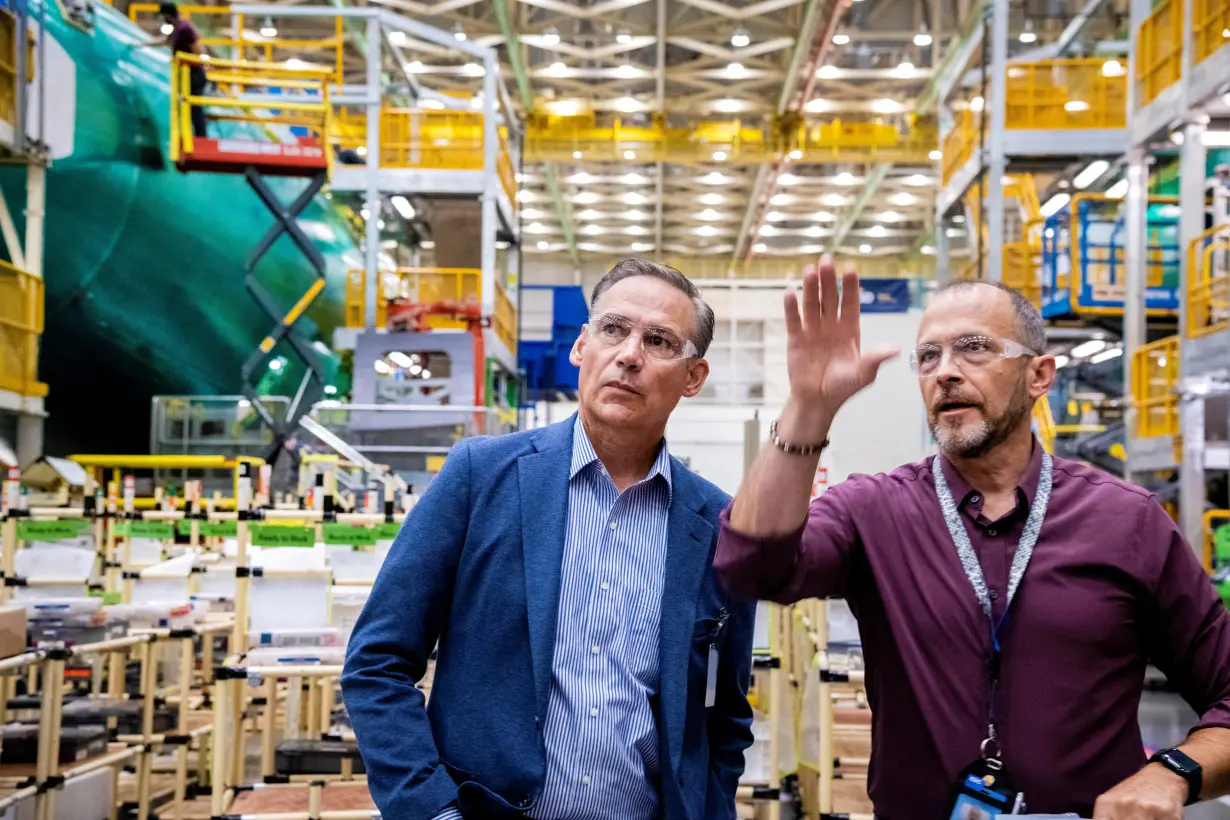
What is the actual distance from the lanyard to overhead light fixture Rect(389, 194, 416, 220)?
699 inches

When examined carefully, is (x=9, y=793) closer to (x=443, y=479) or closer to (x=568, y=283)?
(x=443, y=479)

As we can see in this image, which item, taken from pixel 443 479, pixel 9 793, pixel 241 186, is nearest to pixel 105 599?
pixel 9 793

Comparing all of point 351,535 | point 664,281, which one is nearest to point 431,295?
point 351,535

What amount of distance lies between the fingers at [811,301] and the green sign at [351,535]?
426 cm

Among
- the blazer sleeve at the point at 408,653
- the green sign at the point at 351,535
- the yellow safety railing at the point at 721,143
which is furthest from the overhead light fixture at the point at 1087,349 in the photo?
the blazer sleeve at the point at 408,653

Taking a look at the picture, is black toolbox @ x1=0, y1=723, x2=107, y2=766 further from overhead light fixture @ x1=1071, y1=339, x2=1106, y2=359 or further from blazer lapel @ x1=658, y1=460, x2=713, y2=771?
overhead light fixture @ x1=1071, y1=339, x2=1106, y2=359

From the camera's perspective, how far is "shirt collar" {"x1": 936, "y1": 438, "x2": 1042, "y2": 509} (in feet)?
7.18

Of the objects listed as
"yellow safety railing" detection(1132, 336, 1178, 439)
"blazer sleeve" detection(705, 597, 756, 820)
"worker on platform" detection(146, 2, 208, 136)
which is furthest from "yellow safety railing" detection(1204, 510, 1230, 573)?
"worker on platform" detection(146, 2, 208, 136)

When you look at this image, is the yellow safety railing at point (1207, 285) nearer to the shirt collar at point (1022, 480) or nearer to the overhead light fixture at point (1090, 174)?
the overhead light fixture at point (1090, 174)

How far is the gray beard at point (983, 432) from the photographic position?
2193mm

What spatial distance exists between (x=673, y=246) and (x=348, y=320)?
21.6m

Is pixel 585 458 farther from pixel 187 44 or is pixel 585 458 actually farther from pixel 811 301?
pixel 187 44

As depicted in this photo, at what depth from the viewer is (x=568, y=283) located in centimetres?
3994

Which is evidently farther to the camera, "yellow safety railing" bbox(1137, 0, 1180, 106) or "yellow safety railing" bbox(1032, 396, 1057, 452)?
"yellow safety railing" bbox(1032, 396, 1057, 452)
